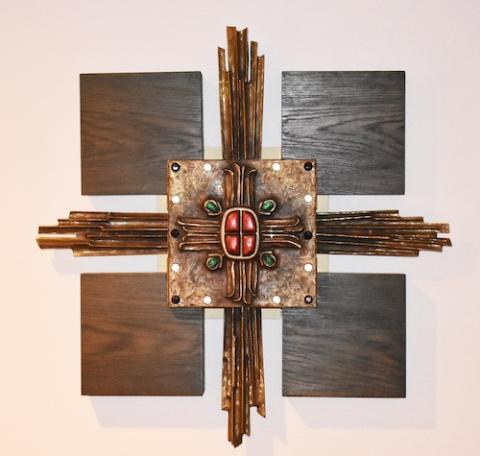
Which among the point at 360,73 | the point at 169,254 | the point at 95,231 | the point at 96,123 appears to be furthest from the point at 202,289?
the point at 360,73

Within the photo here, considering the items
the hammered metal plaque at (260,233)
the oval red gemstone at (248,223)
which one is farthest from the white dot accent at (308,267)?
the oval red gemstone at (248,223)

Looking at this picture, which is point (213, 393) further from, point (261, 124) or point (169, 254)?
point (261, 124)

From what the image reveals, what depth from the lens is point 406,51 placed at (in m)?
0.97

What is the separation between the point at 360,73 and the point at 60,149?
55 centimetres

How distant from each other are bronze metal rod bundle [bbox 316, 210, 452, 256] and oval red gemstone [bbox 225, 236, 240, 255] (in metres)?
0.14

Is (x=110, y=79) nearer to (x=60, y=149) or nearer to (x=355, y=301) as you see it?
(x=60, y=149)

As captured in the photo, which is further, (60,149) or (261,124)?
(60,149)

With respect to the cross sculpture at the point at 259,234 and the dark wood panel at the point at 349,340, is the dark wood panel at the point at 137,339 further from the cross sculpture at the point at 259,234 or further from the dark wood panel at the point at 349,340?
the dark wood panel at the point at 349,340

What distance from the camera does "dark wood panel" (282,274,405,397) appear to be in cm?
95

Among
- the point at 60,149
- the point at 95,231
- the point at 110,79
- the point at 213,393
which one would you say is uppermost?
the point at 110,79

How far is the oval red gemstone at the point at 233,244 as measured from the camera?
0.87 metres

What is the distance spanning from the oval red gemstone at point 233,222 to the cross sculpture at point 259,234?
1 centimetres

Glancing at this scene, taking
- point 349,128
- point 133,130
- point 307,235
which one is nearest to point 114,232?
point 133,130

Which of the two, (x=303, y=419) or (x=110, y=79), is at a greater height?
(x=110, y=79)
